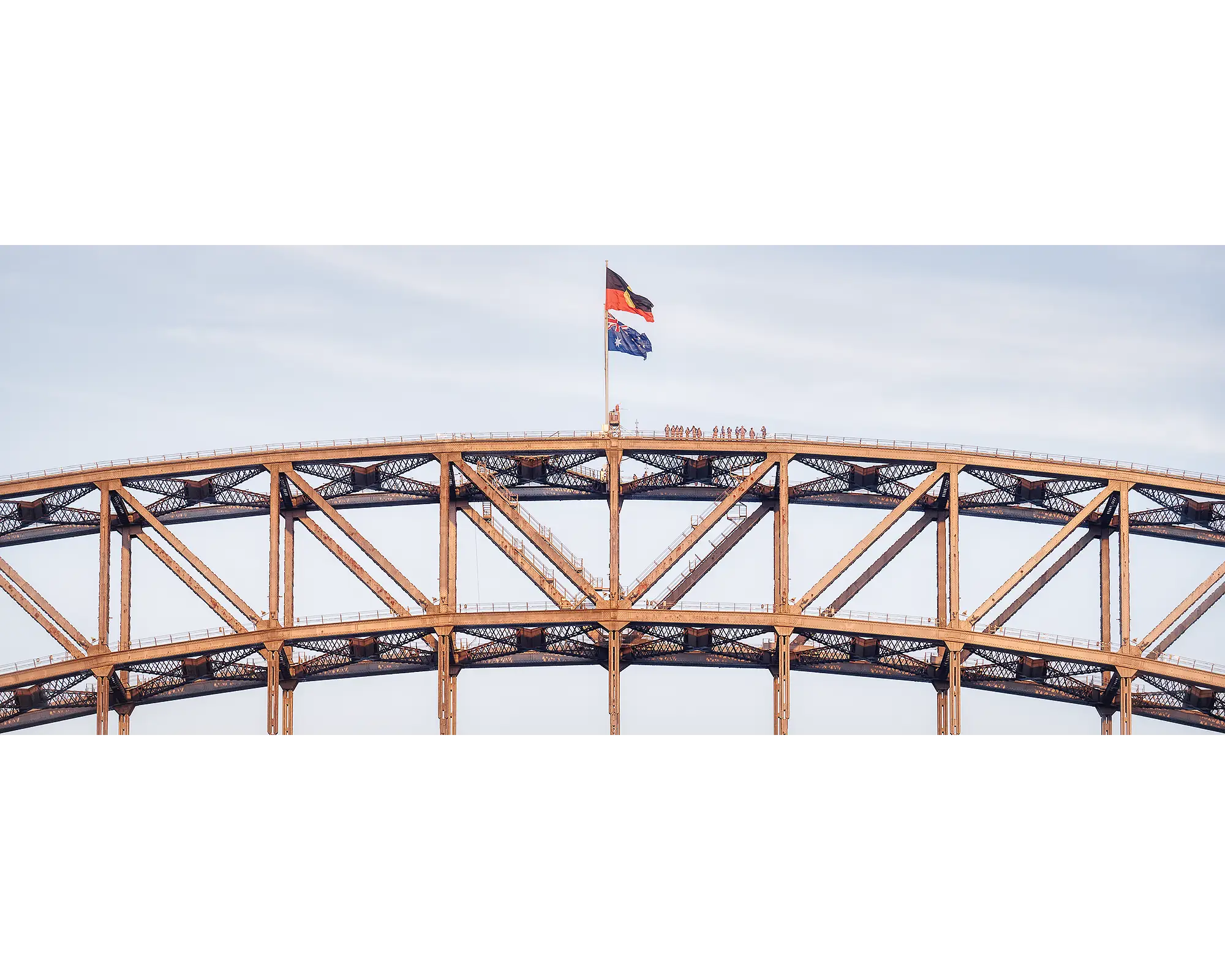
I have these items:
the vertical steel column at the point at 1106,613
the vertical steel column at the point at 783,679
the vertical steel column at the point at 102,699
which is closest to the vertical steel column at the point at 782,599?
the vertical steel column at the point at 783,679

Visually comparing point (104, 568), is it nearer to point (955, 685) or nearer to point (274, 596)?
point (274, 596)

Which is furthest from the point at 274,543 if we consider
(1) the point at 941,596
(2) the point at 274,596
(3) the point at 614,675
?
(1) the point at 941,596

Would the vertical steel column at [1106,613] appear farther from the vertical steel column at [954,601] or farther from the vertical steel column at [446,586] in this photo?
the vertical steel column at [446,586]

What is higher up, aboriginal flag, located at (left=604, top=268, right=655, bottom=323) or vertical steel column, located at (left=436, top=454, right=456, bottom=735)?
aboriginal flag, located at (left=604, top=268, right=655, bottom=323)

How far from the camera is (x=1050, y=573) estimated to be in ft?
290

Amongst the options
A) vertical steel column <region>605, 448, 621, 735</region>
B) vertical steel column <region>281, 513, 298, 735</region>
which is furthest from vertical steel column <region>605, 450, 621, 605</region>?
vertical steel column <region>281, 513, 298, 735</region>

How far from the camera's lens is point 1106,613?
89125 millimetres

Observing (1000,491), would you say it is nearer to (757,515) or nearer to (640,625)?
(757,515)

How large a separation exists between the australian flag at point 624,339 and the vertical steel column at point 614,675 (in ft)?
48.2

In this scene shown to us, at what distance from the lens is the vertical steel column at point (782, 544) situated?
285ft

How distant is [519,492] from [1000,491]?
86.3 feet

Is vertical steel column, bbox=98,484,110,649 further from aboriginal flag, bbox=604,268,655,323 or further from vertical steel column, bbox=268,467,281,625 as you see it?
aboriginal flag, bbox=604,268,655,323

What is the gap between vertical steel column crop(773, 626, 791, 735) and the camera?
282ft

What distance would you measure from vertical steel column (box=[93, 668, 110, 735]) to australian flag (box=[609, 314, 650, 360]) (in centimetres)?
3214
